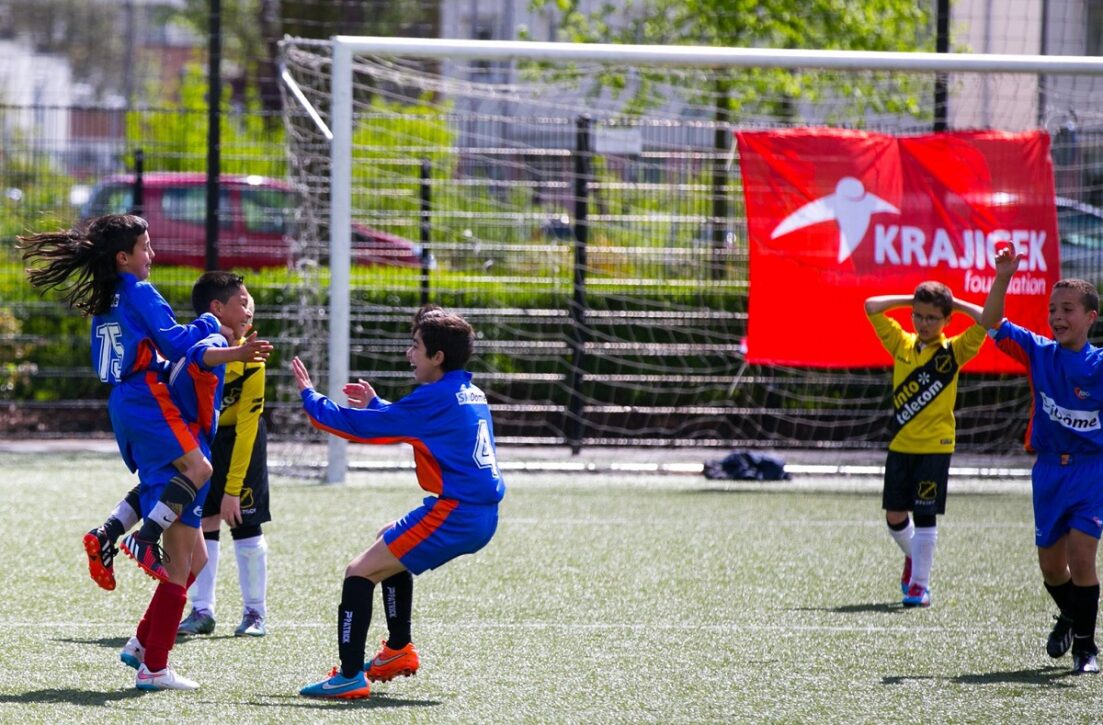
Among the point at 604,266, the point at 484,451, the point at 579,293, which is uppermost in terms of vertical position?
the point at 604,266

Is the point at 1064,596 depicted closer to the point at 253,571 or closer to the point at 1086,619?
the point at 1086,619

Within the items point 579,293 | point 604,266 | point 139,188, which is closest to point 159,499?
point 579,293

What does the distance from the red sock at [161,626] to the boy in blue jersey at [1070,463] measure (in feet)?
11.1

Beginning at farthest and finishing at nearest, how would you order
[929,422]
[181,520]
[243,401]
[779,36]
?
[779,36] → [929,422] → [243,401] → [181,520]

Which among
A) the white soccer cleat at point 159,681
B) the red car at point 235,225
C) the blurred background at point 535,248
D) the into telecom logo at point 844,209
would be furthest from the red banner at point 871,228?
the white soccer cleat at point 159,681

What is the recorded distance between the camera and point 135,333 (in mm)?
5027

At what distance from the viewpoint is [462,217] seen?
12.0m

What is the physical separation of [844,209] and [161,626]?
730 centimetres

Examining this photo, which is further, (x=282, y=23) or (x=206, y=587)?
(x=282, y=23)

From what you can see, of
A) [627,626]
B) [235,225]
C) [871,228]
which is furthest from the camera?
[235,225]

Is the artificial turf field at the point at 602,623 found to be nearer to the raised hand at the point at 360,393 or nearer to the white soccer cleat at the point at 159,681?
the white soccer cleat at the point at 159,681

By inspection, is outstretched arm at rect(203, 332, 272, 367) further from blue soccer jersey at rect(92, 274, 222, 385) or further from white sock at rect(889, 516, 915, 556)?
white sock at rect(889, 516, 915, 556)

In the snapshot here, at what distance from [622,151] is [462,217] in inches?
57.8

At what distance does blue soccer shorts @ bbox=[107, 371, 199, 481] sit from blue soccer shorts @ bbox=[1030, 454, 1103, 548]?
335cm
